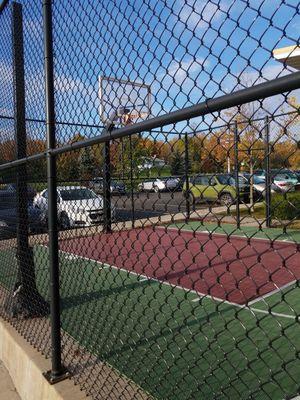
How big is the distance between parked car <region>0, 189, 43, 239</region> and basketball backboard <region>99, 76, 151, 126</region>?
248cm

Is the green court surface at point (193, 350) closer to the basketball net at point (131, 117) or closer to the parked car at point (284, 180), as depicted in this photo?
the parked car at point (284, 180)

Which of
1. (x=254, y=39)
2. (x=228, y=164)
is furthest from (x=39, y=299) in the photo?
(x=254, y=39)

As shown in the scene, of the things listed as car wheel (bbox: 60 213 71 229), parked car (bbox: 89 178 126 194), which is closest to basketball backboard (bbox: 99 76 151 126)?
parked car (bbox: 89 178 126 194)

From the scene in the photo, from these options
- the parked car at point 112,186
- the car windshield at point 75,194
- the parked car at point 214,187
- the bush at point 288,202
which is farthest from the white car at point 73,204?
the bush at point 288,202

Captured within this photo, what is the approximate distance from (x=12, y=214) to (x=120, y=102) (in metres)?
3.32

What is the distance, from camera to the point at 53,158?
307cm

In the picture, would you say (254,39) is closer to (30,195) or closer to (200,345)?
(200,345)

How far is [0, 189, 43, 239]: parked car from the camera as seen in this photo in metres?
5.04

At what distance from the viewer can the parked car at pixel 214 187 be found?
2.03 metres

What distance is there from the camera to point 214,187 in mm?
2225

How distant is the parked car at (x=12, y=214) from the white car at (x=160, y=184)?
2.63 metres

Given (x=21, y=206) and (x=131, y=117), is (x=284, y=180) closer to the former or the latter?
(x=131, y=117)

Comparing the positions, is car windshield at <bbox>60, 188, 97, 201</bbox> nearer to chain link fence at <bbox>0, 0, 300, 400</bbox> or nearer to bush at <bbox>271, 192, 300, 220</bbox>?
chain link fence at <bbox>0, 0, 300, 400</bbox>

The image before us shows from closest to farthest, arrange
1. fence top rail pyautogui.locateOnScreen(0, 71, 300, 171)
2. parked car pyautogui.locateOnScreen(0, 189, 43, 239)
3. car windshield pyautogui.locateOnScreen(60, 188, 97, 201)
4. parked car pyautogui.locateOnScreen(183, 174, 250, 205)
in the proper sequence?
fence top rail pyautogui.locateOnScreen(0, 71, 300, 171), parked car pyautogui.locateOnScreen(183, 174, 250, 205), car windshield pyautogui.locateOnScreen(60, 188, 97, 201), parked car pyautogui.locateOnScreen(0, 189, 43, 239)
